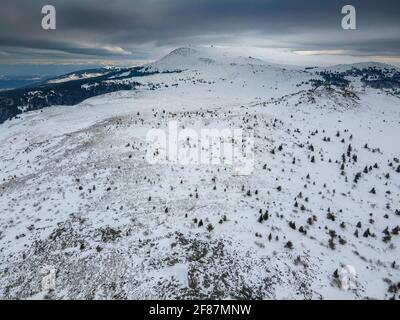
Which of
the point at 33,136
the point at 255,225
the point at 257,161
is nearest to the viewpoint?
the point at 255,225

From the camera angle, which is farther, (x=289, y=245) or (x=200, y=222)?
(x=200, y=222)

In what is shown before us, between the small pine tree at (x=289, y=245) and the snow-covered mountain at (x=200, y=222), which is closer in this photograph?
the snow-covered mountain at (x=200, y=222)

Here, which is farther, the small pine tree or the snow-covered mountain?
the small pine tree

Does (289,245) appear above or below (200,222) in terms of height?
below

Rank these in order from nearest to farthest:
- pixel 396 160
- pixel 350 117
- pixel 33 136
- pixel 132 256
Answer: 1. pixel 132 256
2. pixel 396 160
3. pixel 350 117
4. pixel 33 136

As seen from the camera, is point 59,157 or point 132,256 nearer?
point 132,256
